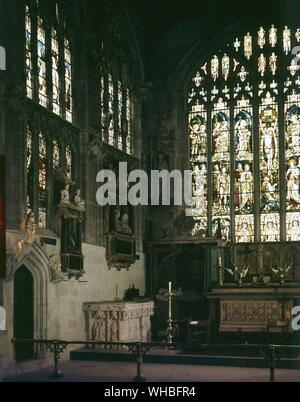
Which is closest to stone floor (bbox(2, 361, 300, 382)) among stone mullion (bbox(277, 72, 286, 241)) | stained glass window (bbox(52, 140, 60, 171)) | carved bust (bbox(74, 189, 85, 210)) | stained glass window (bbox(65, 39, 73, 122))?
carved bust (bbox(74, 189, 85, 210))

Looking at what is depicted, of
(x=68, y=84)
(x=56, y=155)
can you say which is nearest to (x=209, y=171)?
(x=68, y=84)

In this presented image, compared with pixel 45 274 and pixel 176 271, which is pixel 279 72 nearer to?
pixel 176 271

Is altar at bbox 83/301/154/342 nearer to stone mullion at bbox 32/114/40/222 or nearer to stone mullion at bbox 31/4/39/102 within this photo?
stone mullion at bbox 32/114/40/222

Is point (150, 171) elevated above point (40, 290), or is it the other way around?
point (150, 171)

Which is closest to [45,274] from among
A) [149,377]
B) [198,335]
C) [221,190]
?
[149,377]

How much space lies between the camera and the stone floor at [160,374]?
13934 millimetres

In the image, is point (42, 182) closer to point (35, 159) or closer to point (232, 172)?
point (35, 159)

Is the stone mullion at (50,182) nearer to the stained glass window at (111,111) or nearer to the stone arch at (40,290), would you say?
the stone arch at (40,290)

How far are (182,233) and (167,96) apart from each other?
4.75 meters

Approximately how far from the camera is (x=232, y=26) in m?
23.7

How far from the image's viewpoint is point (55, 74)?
18312 mm

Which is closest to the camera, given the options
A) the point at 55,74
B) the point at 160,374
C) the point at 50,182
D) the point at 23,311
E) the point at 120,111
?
the point at 160,374

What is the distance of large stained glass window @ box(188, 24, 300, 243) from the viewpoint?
2294cm

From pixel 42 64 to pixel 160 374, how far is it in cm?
806
